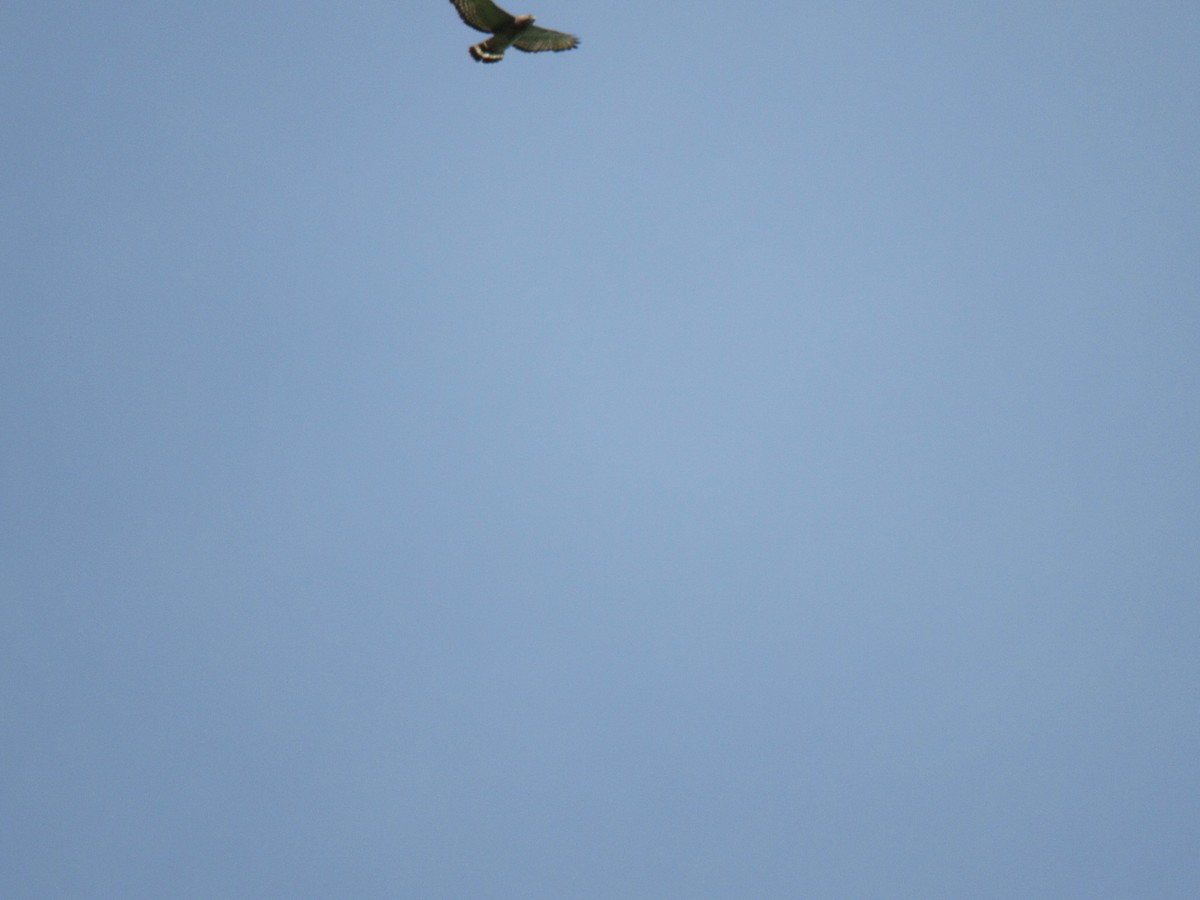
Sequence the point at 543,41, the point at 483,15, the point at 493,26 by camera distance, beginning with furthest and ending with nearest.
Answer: the point at 543,41 → the point at 493,26 → the point at 483,15

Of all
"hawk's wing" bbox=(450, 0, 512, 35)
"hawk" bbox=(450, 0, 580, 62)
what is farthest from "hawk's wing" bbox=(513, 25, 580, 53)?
"hawk's wing" bbox=(450, 0, 512, 35)

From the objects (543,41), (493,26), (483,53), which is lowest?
(483,53)

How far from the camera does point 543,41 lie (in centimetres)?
1391

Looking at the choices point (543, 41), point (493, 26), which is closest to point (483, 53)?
point (493, 26)

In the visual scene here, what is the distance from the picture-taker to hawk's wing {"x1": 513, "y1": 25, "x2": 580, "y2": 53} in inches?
541

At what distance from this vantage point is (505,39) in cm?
1326

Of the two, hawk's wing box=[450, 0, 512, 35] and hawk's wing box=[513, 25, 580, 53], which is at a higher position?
hawk's wing box=[513, 25, 580, 53]

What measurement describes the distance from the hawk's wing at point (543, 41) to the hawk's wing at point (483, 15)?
1.81 feet

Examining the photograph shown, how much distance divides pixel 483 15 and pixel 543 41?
1129 mm

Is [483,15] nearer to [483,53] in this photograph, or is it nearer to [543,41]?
[483,53]

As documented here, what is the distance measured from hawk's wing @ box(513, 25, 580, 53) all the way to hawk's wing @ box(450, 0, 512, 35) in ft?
1.81

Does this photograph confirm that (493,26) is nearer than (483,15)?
No

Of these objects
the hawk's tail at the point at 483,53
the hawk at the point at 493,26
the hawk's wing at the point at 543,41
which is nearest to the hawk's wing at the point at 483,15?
the hawk at the point at 493,26

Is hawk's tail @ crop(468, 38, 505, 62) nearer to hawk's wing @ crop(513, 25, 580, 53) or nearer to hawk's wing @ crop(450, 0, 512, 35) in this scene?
hawk's wing @ crop(450, 0, 512, 35)
